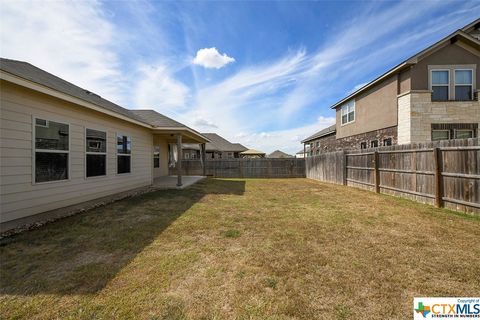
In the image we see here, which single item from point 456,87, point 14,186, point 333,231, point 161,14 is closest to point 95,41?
point 161,14

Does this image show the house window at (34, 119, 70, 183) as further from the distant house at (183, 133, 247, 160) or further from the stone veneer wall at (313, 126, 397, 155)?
the distant house at (183, 133, 247, 160)

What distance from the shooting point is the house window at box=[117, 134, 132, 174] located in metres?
8.14

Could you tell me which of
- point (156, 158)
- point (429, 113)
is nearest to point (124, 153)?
point (156, 158)

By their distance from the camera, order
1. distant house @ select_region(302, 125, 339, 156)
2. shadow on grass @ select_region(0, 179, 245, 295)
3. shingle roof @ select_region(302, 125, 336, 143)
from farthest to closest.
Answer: shingle roof @ select_region(302, 125, 336, 143), distant house @ select_region(302, 125, 339, 156), shadow on grass @ select_region(0, 179, 245, 295)

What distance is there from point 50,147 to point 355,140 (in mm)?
16200

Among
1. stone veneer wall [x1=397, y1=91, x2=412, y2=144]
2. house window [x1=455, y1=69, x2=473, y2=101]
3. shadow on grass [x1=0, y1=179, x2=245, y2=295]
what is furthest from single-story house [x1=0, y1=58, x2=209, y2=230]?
house window [x1=455, y1=69, x2=473, y2=101]

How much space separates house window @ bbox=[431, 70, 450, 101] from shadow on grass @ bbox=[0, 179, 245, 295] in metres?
13.1

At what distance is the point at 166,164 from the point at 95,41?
9.47m

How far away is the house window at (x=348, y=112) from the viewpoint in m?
15.7

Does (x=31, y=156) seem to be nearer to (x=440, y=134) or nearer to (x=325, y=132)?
(x=440, y=134)

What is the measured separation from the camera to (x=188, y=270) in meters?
2.86

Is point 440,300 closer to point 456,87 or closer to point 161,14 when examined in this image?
point 161,14

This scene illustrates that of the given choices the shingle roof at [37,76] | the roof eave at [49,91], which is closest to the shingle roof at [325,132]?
the roof eave at [49,91]

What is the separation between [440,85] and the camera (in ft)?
34.7
